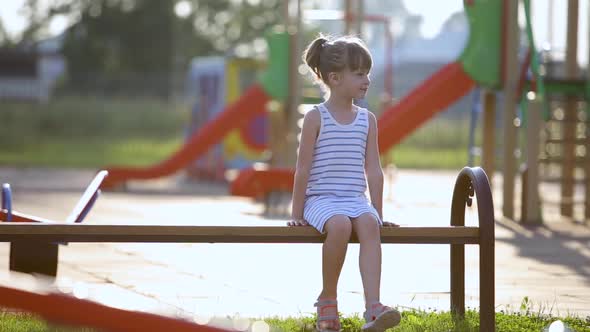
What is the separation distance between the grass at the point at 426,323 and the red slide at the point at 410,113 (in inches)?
286

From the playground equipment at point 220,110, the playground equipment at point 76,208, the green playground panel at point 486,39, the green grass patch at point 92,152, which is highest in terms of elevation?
the green playground panel at point 486,39

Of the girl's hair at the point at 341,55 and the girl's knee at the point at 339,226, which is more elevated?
the girl's hair at the point at 341,55

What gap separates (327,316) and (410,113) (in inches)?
322

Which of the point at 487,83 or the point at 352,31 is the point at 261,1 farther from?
the point at 487,83

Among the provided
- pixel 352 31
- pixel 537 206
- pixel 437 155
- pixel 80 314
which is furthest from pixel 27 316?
pixel 437 155

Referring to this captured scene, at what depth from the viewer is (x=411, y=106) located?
12.8 meters

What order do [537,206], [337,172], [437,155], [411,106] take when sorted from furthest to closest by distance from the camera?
[437,155], [411,106], [537,206], [337,172]

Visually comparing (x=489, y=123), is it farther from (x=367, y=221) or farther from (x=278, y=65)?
(x=367, y=221)

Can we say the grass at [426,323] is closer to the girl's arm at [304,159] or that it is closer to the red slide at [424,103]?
the girl's arm at [304,159]

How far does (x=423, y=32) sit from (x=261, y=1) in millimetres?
32202

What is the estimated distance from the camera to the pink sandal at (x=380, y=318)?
446 cm

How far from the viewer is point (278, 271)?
7.69 m

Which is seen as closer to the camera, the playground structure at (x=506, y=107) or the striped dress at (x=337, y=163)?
the striped dress at (x=337, y=163)

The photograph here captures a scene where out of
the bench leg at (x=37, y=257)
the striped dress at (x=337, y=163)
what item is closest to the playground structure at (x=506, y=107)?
the bench leg at (x=37, y=257)
